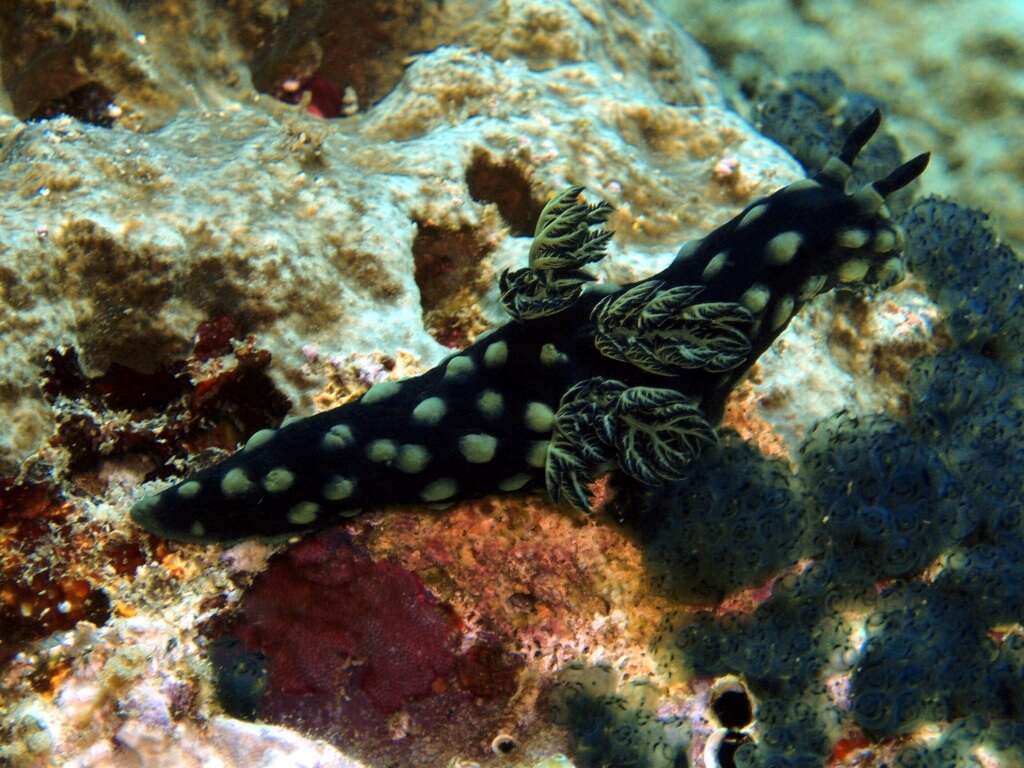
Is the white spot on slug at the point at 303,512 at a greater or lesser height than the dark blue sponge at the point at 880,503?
lesser

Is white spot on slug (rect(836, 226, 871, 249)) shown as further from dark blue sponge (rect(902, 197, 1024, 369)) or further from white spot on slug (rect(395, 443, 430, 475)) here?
white spot on slug (rect(395, 443, 430, 475))

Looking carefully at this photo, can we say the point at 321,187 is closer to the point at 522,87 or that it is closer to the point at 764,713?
the point at 522,87

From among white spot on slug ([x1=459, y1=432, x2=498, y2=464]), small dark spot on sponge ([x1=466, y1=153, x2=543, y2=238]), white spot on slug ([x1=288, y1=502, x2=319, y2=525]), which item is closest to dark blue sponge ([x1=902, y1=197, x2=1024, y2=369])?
small dark spot on sponge ([x1=466, y1=153, x2=543, y2=238])

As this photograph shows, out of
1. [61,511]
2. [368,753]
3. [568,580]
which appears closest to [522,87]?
[568,580]

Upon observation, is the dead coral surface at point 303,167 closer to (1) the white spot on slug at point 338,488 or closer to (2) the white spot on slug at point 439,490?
(1) the white spot on slug at point 338,488

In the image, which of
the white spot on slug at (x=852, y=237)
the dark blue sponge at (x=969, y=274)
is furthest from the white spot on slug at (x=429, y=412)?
the dark blue sponge at (x=969, y=274)
